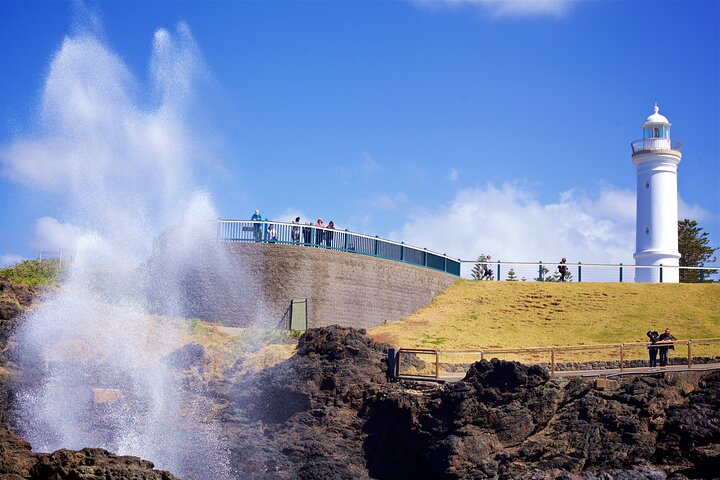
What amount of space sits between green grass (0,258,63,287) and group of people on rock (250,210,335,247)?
7.44 m

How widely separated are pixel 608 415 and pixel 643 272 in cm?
2242

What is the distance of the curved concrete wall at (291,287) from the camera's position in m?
31.3

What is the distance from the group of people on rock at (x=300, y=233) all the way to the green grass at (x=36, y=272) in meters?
7.44

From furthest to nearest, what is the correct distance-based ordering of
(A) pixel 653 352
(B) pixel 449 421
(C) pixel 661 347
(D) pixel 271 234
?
(D) pixel 271 234 → (A) pixel 653 352 → (C) pixel 661 347 → (B) pixel 449 421

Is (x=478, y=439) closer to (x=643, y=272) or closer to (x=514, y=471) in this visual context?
(x=514, y=471)

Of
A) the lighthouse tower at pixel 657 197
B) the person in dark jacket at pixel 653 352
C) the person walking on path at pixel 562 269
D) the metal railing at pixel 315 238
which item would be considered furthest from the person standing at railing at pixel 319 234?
the lighthouse tower at pixel 657 197

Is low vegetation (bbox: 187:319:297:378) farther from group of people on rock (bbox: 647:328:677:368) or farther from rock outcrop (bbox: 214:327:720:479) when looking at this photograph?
group of people on rock (bbox: 647:328:677:368)

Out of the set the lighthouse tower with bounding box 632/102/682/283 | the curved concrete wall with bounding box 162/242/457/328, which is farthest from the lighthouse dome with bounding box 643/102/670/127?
the curved concrete wall with bounding box 162/242/457/328

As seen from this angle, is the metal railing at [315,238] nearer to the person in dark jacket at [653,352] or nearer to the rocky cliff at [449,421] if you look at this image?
the rocky cliff at [449,421]

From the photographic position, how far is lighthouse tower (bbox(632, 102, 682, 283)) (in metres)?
47.9

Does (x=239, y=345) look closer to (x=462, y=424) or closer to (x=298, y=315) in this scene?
(x=298, y=315)

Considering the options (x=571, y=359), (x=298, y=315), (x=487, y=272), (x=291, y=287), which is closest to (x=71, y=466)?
Answer: (x=298, y=315)

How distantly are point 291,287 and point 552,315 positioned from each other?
12346 millimetres

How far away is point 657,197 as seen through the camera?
4844 cm
